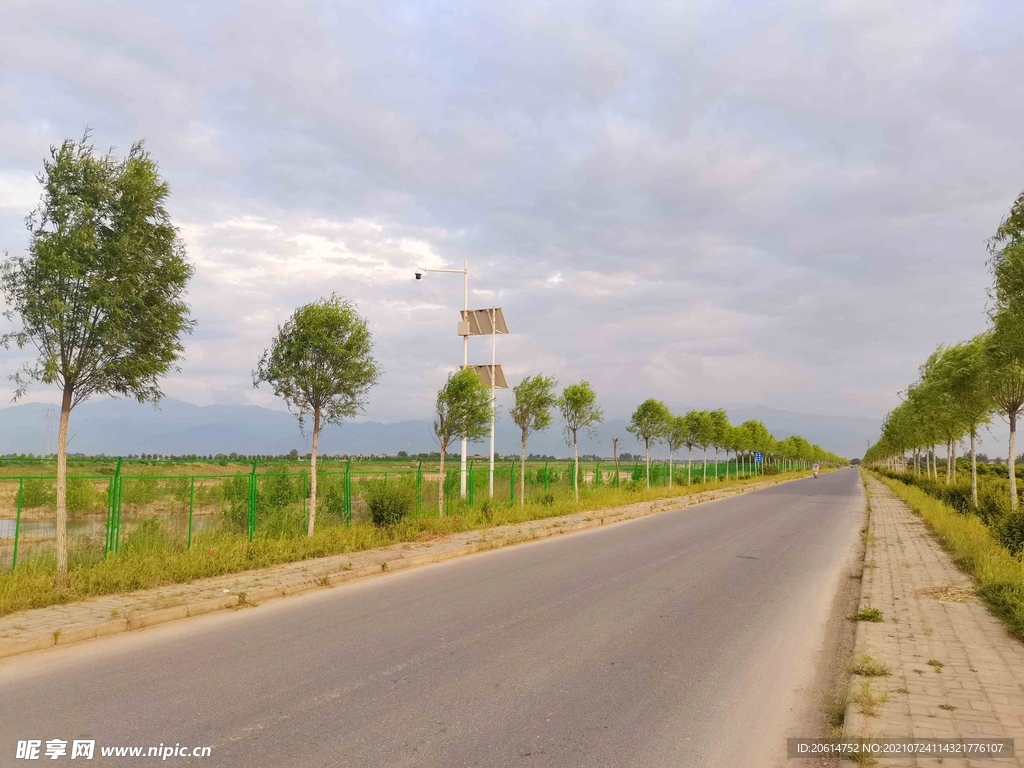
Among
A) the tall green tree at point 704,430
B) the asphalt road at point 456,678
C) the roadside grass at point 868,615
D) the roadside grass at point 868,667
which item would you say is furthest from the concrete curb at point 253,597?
the tall green tree at point 704,430

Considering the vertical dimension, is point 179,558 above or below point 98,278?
below

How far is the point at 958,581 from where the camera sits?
10.5m

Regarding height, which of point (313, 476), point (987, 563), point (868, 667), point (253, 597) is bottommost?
point (253, 597)

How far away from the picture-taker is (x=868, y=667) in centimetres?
614

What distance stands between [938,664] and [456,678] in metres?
4.56

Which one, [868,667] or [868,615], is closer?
[868,667]

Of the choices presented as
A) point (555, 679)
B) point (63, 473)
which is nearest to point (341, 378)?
point (63, 473)

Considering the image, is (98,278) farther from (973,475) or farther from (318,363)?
(973,475)

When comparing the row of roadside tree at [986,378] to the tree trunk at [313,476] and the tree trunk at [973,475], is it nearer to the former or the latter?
the tree trunk at [973,475]

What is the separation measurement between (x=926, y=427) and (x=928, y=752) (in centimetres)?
3313

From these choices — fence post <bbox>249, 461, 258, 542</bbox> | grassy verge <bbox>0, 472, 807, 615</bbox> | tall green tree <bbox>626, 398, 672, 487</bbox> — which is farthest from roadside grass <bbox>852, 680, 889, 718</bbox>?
tall green tree <bbox>626, 398, 672, 487</bbox>

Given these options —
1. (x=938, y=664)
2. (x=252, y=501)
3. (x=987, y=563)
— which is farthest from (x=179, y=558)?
(x=987, y=563)

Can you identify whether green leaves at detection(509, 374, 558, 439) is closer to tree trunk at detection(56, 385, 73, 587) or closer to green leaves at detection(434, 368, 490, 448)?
green leaves at detection(434, 368, 490, 448)

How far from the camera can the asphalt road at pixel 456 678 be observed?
4.64 meters
